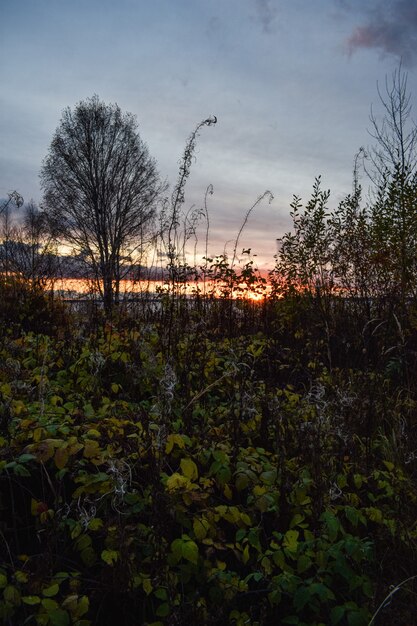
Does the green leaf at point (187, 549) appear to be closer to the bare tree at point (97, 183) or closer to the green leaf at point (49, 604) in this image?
the green leaf at point (49, 604)

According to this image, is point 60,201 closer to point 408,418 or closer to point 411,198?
point 411,198

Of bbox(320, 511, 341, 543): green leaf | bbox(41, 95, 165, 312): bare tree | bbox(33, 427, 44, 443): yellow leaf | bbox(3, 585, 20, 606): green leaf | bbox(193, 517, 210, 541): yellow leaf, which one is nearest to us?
bbox(3, 585, 20, 606): green leaf

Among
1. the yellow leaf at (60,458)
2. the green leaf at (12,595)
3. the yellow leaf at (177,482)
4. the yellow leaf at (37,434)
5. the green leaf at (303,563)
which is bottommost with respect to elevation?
the green leaf at (303,563)

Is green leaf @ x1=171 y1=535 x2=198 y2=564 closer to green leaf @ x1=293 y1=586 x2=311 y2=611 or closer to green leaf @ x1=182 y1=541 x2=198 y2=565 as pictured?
green leaf @ x1=182 y1=541 x2=198 y2=565

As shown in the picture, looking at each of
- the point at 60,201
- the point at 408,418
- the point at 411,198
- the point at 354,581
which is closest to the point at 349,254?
the point at 411,198

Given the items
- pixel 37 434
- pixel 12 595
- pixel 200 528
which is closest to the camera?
pixel 12 595

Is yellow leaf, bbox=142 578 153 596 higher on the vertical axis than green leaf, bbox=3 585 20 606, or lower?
lower

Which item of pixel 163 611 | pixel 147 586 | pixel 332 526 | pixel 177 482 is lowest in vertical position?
pixel 163 611

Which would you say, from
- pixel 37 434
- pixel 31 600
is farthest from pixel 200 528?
pixel 37 434

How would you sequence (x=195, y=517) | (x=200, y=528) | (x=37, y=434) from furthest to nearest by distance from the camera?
(x=37, y=434)
(x=195, y=517)
(x=200, y=528)

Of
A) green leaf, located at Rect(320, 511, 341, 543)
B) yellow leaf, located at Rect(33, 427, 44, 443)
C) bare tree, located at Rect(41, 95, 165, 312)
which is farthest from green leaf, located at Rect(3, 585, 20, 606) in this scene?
bare tree, located at Rect(41, 95, 165, 312)

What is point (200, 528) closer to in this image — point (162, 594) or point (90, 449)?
point (162, 594)

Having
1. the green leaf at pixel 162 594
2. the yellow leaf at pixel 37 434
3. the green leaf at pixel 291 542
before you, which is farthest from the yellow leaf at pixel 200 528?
the yellow leaf at pixel 37 434

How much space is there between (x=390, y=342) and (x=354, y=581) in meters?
5.09
